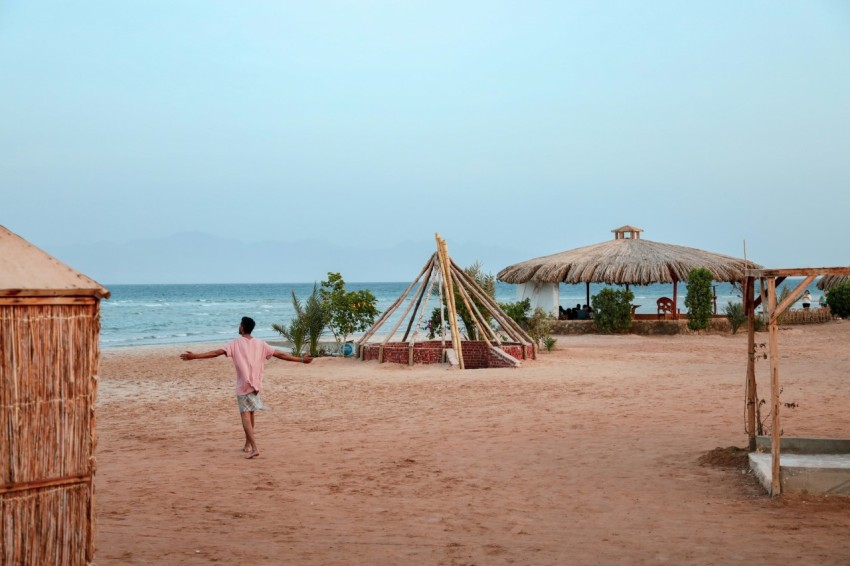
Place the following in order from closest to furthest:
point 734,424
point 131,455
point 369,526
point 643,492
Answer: point 369,526 < point 643,492 < point 131,455 < point 734,424

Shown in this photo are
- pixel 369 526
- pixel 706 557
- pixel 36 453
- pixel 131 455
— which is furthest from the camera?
pixel 131 455

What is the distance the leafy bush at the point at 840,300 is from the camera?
26266 millimetres

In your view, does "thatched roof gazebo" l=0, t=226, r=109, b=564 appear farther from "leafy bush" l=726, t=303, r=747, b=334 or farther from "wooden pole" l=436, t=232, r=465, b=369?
"leafy bush" l=726, t=303, r=747, b=334

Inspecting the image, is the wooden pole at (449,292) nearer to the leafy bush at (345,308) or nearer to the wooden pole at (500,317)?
the wooden pole at (500,317)

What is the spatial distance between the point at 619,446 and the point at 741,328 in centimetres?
1687

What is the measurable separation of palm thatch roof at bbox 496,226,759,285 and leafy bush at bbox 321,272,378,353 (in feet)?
22.8

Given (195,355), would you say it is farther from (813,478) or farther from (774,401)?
(813,478)

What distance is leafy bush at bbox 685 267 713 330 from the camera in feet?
73.8

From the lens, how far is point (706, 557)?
517 centimetres

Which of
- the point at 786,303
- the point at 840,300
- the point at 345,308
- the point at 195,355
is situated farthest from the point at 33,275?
the point at 840,300

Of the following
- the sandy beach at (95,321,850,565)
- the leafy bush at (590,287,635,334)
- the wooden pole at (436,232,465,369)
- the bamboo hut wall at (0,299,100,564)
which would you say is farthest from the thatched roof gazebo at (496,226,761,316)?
the bamboo hut wall at (0,299,100,564)

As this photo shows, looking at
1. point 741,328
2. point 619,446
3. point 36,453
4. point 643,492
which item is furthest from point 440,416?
point 741,328

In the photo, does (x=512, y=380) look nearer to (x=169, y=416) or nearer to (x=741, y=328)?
(x=169, y=416)

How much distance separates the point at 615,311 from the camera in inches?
915
